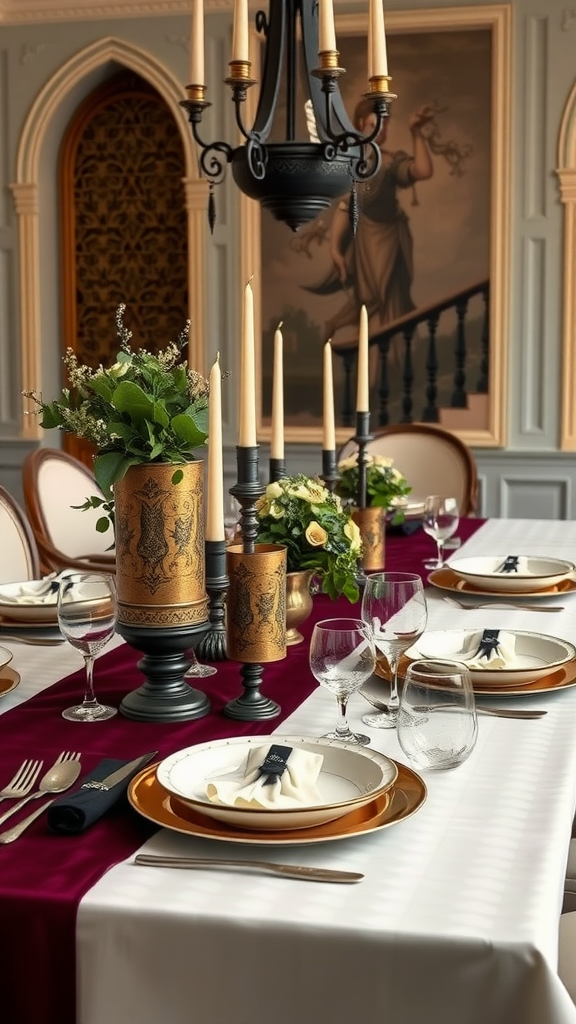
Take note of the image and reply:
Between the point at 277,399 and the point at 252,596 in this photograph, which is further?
A: the point at 277,399

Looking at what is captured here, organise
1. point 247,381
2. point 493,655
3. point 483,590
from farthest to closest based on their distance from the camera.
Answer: point 483,590 → point 493,655 → point 247,381

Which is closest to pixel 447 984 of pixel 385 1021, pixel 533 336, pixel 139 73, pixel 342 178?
pixel 385 1021

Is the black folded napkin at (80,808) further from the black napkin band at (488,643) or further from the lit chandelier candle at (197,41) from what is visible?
the lit chandelier candle at (197,41)

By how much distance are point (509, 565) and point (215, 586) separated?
3.46ft

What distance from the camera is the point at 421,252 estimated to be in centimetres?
535

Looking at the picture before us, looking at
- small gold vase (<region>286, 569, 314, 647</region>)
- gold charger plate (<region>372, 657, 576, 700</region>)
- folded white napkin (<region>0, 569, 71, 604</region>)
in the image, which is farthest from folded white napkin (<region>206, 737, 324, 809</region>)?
folded white napkin (<region>0, 569, 71, 604</region>)

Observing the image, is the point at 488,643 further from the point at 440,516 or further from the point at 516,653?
the point at 440,516

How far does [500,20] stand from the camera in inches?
200

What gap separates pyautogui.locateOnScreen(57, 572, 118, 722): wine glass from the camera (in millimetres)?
1653

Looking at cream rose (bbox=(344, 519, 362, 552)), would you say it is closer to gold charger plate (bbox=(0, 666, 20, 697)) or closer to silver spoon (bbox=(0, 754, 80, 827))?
gold charger plate (bbox=(0, 666, 20, 697))

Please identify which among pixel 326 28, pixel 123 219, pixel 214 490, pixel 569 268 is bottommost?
pixel 214 490

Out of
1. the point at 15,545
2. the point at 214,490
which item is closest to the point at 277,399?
the point at 214,490

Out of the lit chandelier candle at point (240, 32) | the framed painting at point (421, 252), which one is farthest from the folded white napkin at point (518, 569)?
the framed painting at point (421, 252)

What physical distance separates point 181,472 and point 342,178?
95cm
